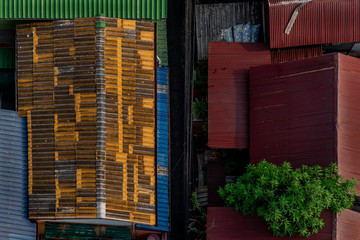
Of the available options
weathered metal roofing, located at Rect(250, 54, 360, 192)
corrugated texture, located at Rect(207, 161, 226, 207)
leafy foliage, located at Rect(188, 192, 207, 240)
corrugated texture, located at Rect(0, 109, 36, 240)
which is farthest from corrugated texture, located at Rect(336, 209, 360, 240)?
corrugated texture, located at Rect(0, 109, 36, 240)

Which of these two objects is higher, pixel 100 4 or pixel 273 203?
pixel 100 4

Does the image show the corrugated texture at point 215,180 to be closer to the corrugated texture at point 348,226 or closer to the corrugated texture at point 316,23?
the corrugated texture at point 348,226

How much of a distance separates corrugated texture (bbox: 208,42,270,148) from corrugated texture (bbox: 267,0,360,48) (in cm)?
160

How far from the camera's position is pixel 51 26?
23766 mm

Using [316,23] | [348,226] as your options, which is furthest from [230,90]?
[348,226]

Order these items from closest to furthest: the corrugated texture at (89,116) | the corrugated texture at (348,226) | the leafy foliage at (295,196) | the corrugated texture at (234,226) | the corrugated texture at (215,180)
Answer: the leafy foliage at (295,196) → the corrugated texture at (348,226) → the corrugated texture at (234,226) → the corrugated texture at (89,116) → the corrugated texture at (215,180)

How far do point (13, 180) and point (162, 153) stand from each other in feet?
30.7

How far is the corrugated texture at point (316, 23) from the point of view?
80.9ft

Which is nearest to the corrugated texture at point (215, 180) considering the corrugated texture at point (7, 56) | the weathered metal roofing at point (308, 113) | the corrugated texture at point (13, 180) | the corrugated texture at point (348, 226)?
the weathered metal roofing at point (308, 113)

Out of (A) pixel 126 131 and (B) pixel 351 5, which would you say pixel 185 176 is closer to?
(A) pixel 126 131

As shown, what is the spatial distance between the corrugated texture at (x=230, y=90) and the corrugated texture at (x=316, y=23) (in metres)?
1.60

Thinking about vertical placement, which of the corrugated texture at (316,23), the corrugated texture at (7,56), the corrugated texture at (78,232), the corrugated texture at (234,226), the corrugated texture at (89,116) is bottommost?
the corrugated texture at (78,232)

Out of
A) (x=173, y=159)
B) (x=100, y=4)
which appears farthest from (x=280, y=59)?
(x=100, y=4)

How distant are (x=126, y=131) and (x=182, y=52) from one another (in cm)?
932
